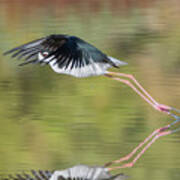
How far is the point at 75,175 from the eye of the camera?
10.1ft

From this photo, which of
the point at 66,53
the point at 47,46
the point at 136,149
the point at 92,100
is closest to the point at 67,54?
the point at 66,53

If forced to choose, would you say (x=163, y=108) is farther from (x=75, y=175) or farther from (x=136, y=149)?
(x=75, y=175)

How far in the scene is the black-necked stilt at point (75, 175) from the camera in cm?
303

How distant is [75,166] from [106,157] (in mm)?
210

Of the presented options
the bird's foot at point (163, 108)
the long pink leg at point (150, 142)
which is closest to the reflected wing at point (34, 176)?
the long pink leg at point (150, 142)

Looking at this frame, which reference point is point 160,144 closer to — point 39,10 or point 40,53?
point 40,53

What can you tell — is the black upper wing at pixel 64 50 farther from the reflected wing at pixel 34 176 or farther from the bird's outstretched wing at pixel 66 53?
the reflected wing at pixel 34 176

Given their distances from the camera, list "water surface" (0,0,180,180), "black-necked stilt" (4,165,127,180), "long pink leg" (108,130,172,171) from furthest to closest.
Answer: "water surface" (0,0,180,180) → "long pink leg" (108,130,172,171) → "black-necked stilt" (4,165,127,180)

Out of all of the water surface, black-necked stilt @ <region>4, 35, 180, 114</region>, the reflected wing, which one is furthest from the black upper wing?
the reflected wing

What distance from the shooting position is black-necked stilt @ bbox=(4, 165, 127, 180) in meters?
3.03

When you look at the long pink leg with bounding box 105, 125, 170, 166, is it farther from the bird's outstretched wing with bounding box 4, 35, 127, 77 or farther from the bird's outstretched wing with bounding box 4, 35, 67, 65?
the bird's outstretched wing with bounding box 4, 35, 67, 65

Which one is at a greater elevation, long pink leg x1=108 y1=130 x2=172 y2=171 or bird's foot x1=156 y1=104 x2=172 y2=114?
bird's foot x1=156 y1=104 x2=172 y2=114

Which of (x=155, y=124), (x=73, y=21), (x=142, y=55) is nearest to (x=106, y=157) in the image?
(x=155, y=124)

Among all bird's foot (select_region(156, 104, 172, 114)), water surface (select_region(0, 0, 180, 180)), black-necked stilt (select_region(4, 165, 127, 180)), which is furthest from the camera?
bird's foot (select_region(156, 104, 172, 114))
